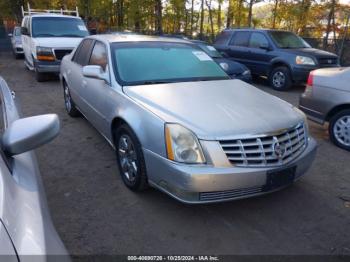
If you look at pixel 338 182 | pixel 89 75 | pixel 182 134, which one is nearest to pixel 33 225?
pixel 182 134

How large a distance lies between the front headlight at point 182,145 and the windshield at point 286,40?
789 cm

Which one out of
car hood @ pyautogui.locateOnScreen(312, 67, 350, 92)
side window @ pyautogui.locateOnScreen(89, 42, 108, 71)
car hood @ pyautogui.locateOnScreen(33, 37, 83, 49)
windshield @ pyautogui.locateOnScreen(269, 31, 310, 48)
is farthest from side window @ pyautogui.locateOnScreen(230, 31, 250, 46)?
side window @ pyautogui.locateOnScreen(89, 42, 108, 71)

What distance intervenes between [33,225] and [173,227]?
6.01 feet

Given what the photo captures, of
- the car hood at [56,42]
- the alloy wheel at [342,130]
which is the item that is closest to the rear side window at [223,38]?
the car hood at [56,42]

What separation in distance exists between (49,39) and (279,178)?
8533 mm

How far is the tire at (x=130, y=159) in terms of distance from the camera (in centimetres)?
328

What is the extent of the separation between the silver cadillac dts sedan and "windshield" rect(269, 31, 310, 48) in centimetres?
622

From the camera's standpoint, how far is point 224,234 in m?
2.95

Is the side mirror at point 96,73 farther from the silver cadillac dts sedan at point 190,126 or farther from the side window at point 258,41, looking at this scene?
the side window at point 258,41

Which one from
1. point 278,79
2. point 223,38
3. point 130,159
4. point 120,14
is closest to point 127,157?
point 130,159

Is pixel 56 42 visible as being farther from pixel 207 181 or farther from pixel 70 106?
pixel 207 181

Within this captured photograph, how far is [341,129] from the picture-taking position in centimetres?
499

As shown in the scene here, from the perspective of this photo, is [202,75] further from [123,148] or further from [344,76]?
[344,76]

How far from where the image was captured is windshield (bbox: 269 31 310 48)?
32.4ft
